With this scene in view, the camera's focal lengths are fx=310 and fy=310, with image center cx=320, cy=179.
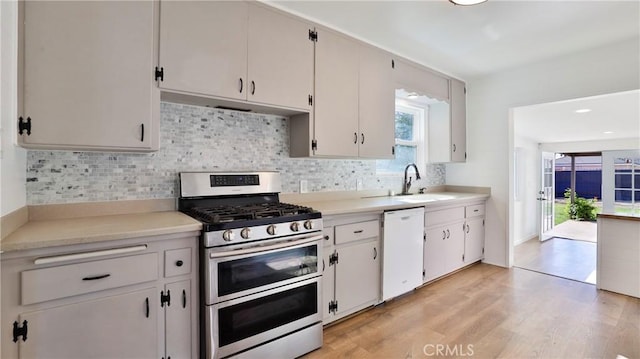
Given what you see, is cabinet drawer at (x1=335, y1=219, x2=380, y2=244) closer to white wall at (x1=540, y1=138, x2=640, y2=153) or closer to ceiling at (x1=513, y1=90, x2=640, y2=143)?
ceiling at (x1=513, y1=90, x2=640, y2=143)

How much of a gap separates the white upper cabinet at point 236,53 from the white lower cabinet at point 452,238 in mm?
1864

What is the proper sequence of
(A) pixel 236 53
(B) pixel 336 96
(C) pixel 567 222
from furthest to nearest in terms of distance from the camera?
1. (C) pixel 567 222
2. (B) pixel 336 96
3. (A) pixel 236 53

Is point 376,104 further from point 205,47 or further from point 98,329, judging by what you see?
point 98,329

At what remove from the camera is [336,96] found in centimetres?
269

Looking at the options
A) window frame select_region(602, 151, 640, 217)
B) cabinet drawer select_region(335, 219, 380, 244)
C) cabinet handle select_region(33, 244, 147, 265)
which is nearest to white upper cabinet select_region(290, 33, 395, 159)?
cabinet drawer select_region(335, 219, 380, 244)

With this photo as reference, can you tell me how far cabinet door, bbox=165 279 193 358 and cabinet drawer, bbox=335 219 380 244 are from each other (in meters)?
1.10

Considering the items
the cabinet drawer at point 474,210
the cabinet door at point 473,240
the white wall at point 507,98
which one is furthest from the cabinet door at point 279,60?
the white wall at point 507,98

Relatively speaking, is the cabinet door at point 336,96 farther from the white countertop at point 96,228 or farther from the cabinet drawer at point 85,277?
the cabinet drawer at point 85,277

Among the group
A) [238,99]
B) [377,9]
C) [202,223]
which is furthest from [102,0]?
[377,9]

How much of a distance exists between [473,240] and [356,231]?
211 cm

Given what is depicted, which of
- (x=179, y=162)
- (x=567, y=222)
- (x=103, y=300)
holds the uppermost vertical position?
(x=179, y=162)

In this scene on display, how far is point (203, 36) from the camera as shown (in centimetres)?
197

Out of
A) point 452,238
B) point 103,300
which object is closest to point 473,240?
point 452,238

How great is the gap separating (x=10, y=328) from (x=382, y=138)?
9.23ft
